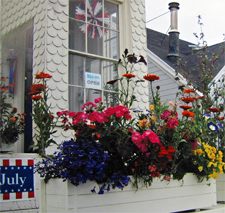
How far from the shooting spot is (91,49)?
15.9 feet

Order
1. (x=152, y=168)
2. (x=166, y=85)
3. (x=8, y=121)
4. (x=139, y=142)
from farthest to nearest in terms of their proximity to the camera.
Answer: (x=166, y=85)
(x=8, y=121)
(x=152, y=168)
(x=139, y=142)

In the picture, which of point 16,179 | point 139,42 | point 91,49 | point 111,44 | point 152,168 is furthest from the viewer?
point 139,42

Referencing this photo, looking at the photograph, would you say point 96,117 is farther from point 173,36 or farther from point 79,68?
point 173,36

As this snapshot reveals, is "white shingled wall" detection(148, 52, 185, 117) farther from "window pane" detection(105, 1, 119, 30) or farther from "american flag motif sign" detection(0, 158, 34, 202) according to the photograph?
"american flag motif sign" detection(0, 158, 34, 202)

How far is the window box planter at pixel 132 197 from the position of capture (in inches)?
102

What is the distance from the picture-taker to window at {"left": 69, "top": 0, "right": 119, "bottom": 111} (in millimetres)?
4613

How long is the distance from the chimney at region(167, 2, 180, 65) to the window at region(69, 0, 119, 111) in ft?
16.2

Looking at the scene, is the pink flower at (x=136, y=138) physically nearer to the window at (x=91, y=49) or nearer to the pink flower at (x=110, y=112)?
the pink flower at (x=110, y=112)

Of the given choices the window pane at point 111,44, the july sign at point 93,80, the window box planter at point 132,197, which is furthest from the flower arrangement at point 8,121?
the window pane at point 111,44

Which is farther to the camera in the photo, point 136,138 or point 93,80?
point 93,80

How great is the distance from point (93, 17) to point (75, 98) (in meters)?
1.23

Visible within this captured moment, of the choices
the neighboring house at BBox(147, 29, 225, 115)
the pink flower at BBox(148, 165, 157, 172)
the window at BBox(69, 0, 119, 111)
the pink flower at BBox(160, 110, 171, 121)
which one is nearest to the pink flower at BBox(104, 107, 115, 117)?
the pink flower at BBox(160, 110, 171, 121)

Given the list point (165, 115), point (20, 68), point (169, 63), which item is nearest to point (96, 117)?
point (165, 115)

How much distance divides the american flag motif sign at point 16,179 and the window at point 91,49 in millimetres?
1031
